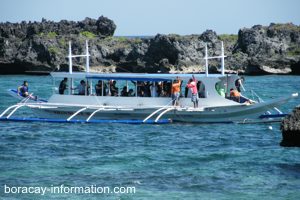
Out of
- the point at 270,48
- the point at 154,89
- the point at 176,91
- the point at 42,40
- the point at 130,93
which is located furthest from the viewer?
the point at 42,40

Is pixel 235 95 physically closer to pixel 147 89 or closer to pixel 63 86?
pixel 147 89

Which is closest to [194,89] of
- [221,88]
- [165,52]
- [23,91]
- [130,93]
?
[221,88]

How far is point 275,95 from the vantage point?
58.9m

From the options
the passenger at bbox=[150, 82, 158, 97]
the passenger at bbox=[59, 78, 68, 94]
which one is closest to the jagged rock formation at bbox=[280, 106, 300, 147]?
the passenger at bbox=[150, 82, 158, 97]

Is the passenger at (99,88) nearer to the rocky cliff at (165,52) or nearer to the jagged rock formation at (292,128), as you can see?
the jagged rock formation at (292,128)

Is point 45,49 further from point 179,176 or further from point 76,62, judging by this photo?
point 179,176

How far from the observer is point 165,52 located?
10125cm

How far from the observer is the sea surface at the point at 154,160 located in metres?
20.1

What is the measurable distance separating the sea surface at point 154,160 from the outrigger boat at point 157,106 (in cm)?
68

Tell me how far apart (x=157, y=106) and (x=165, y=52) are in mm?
65732

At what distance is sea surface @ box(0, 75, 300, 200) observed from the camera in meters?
20.1

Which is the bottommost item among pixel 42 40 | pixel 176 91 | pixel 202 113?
pixel 202 113

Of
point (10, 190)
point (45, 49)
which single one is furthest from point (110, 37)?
point (10, 190)

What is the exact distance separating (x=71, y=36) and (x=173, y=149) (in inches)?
3490
